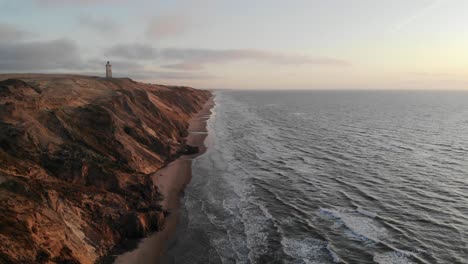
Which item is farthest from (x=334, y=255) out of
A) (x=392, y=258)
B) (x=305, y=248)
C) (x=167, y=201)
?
(x=167, y=201)

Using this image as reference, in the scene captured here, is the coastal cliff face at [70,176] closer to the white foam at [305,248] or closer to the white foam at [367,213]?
the white foam at [305,248]

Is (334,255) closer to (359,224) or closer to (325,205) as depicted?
(359,224)

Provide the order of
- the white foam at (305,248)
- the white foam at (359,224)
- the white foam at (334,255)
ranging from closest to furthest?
1. the white foam at (334,255)
2. the white foam at (305,248)
3. the white foam at (359,224)

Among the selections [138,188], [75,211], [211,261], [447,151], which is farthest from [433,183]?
[75,211]

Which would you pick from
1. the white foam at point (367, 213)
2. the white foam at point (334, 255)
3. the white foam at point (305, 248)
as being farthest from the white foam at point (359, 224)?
the white foam at point (305, 248)

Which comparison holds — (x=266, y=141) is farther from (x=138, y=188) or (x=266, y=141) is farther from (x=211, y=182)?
(x=138, y=188)

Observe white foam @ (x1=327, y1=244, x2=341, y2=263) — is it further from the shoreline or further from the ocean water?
the shoreline
